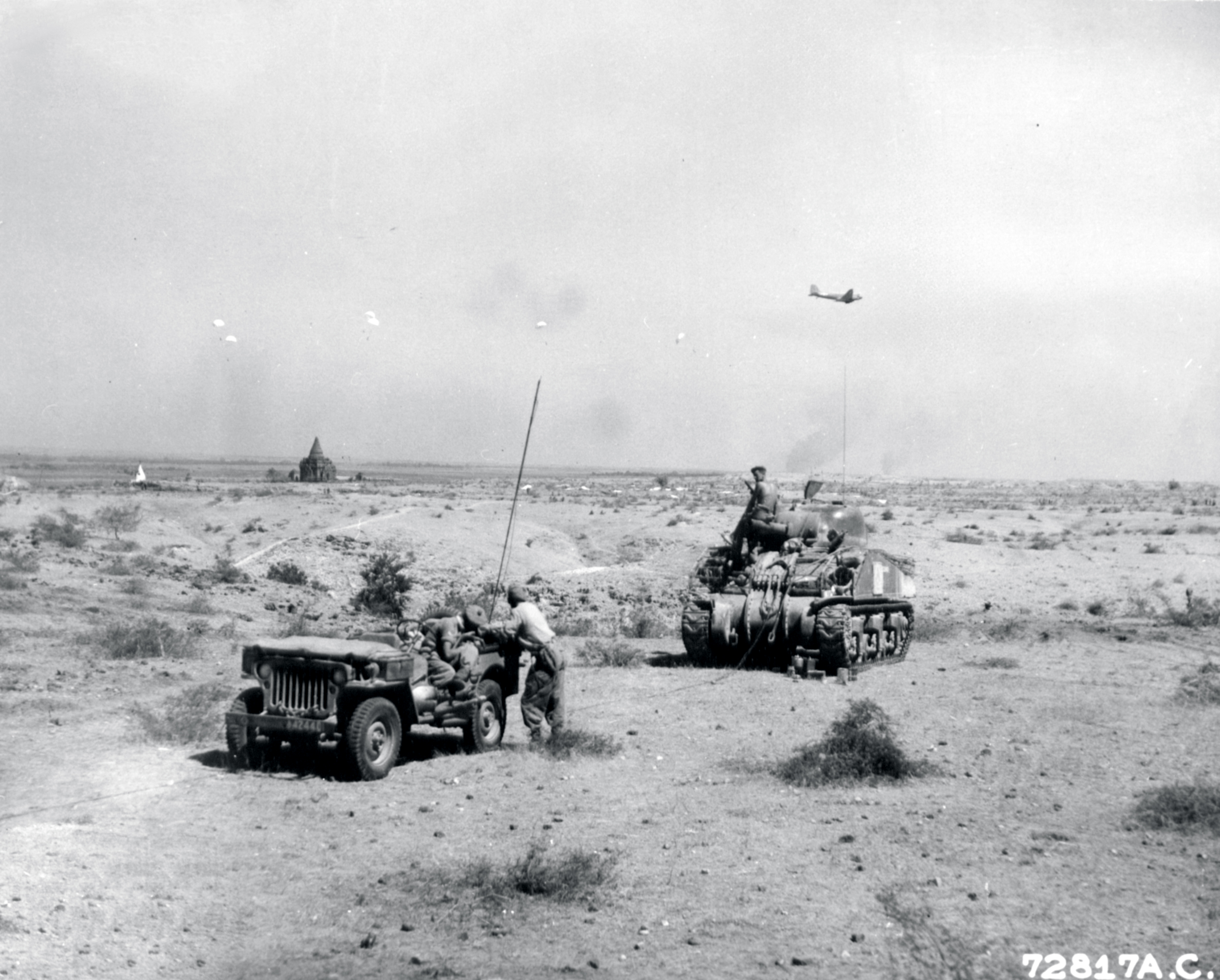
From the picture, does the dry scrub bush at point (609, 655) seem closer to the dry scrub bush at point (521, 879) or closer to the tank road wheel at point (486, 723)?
the tank road wheel at point (486, 723)

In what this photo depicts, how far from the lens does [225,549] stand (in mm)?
34469

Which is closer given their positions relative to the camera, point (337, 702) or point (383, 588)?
point (337, 702)

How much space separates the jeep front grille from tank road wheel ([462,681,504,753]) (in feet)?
5.27

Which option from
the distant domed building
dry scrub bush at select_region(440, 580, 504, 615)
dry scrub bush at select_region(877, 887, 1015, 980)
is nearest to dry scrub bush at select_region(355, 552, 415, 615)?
dry scrub bush at select_region(440, 580, 504, 615)

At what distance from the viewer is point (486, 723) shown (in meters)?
12.1

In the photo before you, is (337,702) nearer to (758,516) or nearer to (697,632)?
(697,632)

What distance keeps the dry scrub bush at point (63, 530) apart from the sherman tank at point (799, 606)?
1774cm

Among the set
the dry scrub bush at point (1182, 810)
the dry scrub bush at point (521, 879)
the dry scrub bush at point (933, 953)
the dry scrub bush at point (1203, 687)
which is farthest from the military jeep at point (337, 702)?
the dry scrub bush at point (1203, 687)

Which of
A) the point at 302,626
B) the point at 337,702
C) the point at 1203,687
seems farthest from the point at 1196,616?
the point at 337,702

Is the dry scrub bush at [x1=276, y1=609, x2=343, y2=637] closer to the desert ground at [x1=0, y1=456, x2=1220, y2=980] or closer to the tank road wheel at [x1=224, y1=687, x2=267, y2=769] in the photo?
the desert ground at [x1=0, y1=456, x2=1220, y2=980]

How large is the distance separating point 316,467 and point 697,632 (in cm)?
5709

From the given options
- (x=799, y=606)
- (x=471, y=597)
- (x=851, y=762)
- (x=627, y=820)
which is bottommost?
(x=627, y=820)

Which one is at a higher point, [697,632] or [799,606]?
[799,606]

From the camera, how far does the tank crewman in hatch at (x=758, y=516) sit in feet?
66.5
